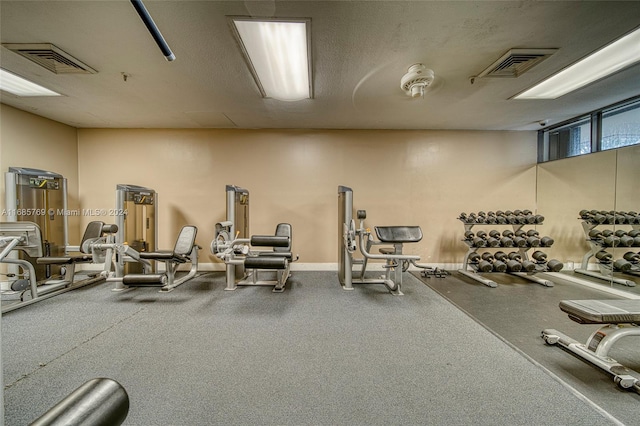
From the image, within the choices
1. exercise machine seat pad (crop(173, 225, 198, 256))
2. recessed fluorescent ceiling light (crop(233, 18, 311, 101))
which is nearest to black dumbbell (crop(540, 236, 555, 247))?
recessed fluorescent ceiling light (crop(233, 18, 311, 101))

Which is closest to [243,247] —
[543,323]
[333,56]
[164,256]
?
[164,256]

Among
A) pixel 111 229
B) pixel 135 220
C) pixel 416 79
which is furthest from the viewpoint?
pixel 135 220

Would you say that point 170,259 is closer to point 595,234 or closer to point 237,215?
point 237,215

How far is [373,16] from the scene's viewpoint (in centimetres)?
195

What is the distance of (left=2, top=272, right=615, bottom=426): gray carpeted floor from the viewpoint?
1578mm

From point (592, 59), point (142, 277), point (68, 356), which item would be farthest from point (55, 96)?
point (592, 59)

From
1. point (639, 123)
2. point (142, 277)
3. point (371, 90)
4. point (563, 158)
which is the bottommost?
point (142, 277)

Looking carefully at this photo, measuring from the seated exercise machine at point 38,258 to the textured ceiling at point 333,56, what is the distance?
5.62 feet

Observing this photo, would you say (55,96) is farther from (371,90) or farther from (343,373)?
(343,373)

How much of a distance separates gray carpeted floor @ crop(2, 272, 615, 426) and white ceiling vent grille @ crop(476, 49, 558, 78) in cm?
262

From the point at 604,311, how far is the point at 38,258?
5.95m

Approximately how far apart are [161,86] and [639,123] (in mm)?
6020

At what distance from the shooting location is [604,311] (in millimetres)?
1885

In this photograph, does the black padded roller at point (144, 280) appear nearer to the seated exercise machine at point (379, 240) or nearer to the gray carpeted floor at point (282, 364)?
the gray carpeted floor at point (282, 364)
